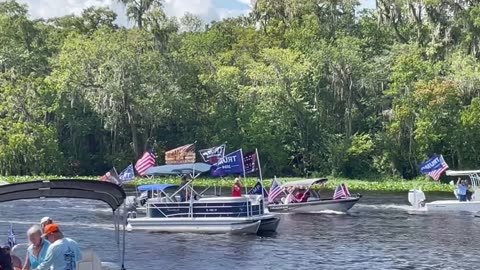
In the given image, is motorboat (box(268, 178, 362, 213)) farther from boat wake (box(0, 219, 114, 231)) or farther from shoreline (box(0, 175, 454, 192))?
shoreline (box(0, 175, 454, 192))

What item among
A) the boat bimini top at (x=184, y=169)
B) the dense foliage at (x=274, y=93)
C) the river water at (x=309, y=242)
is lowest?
the river water at (x=309, y=242)

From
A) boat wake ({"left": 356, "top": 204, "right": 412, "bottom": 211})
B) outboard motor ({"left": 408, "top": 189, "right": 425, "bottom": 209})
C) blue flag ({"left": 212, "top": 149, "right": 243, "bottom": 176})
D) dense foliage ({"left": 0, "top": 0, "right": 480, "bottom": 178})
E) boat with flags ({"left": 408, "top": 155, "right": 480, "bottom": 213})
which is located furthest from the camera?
dense foliage ({"left": 0, "top": 0, "right": 480, "bottom": 178})

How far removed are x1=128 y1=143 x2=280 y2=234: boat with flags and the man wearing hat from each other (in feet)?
63.2

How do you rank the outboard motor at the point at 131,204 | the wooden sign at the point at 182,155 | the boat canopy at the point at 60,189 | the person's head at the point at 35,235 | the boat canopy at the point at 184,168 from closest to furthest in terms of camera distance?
the person's head at the point at 35,235
the boat canopy at the point at 60,189
the boat canopy at the point at 184,168
the wooden sign at the point at 182,155
the outboard motor at the point at 131,204

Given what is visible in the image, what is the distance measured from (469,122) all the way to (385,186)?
28.7ft

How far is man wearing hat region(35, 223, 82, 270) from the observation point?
1093cm

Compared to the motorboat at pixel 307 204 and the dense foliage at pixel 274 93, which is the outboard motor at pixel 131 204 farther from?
the dense foliage at pixel 274 93

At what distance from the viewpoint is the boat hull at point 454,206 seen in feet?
134

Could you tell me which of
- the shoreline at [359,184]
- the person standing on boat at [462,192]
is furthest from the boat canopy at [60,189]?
the shoreline at [359,184]

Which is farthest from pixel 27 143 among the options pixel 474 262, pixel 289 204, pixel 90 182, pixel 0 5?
pixel 90 182

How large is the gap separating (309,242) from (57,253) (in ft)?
63.3

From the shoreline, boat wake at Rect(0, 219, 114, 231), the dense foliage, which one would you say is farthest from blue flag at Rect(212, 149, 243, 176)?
the dense foliage

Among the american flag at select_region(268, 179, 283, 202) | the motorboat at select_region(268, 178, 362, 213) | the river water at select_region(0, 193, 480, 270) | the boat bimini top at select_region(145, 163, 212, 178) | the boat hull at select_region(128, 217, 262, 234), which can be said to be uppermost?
the boat bimini top at select_region(145, 163, 212, 178)

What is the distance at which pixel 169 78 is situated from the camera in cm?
7106
